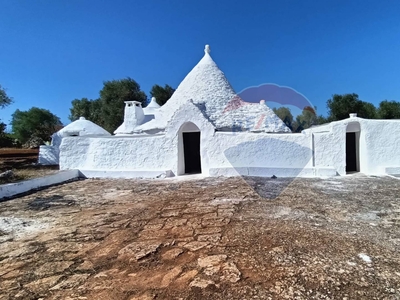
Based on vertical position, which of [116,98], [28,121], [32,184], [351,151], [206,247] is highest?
[116,98]

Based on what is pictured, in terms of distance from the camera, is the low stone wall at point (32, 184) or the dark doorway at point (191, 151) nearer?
the low stone wall at point (32, 184)

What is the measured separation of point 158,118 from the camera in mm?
14375

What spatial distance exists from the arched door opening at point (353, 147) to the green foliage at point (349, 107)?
66.9 feet

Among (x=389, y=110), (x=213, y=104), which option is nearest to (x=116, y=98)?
(x=213, y=104)

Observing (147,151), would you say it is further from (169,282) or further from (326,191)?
(169,282)

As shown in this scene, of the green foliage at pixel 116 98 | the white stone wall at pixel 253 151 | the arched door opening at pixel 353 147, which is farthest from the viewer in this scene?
the green foliage at pixel 116 98

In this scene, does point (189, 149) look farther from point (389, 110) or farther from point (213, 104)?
point (389, 110)

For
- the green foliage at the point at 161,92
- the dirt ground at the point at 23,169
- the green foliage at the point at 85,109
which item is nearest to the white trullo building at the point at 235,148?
the dirt ground at the point at 23,169

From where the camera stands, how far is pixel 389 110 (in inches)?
1073

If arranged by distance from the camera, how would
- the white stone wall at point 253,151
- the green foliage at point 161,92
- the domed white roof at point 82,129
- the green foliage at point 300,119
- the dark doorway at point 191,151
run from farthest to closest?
the green foliage at point 161,92
the green foliage at point 300,119
the domed white roof at point 82,129
the dark doorway at point 191,151
the white stone wall at point 253,151

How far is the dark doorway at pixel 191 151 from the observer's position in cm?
1188

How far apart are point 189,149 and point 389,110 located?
26551 millimetres

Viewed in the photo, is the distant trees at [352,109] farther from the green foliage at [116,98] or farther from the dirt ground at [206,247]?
the dirt ground at [206,247]

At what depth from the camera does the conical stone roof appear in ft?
41.5
